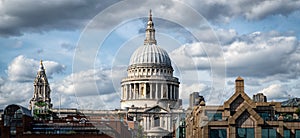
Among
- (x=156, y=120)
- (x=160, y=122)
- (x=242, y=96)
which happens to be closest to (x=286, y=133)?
(x=242, y=96)

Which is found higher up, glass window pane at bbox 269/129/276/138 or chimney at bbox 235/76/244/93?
chimney at bbox 235/76/244/93

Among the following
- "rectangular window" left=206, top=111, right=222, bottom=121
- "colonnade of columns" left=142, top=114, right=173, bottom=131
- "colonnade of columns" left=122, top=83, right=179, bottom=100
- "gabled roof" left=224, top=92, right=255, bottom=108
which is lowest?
"colonnade of columns" left=142, top=114, right=173, bottom=131

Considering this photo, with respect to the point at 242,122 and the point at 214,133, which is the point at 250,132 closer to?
the point at 242,122

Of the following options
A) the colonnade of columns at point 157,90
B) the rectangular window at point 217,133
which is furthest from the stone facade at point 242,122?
the colonnade of columns at point 157,90

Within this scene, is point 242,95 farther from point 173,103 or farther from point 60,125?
point 173,103

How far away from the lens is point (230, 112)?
60688 millimetres

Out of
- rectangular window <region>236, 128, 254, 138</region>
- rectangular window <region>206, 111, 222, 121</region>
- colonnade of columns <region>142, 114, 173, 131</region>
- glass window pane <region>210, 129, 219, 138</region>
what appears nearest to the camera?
rectangular window <region>236, 128, 254, 138</region>

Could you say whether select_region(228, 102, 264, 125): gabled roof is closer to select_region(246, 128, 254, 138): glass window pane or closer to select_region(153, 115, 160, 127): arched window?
select_region(246, 128, 254, 138): glass window pane

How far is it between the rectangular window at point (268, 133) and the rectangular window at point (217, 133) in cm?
352

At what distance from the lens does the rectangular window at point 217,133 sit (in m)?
57.9

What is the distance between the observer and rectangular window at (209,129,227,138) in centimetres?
5794

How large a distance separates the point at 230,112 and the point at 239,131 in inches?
141

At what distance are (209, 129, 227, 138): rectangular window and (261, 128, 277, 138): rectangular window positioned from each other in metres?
3.52

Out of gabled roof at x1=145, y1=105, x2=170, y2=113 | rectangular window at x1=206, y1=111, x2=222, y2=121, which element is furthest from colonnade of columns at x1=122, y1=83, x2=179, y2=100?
rectangular window at x1=206, y1=111, x2=222, y2=121
